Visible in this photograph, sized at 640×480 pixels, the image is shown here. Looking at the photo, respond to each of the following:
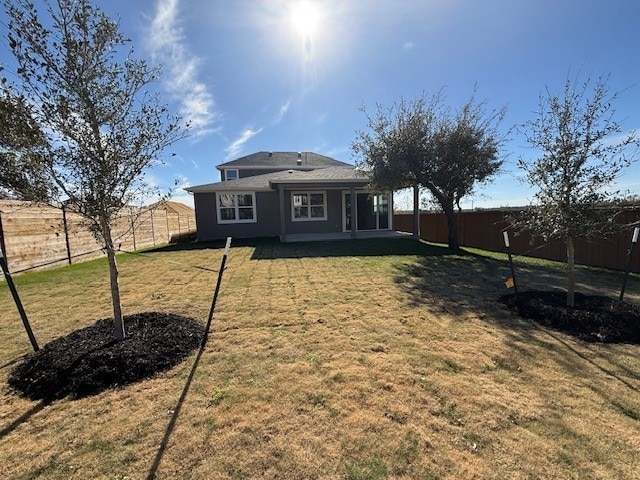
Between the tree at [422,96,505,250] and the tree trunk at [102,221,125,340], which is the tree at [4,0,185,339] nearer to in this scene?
the tree trunk at [102,221,125,340]

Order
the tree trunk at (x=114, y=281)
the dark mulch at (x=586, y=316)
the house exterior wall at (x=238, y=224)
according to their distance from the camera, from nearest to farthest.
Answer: the tree trunk at (x=114, y=281), the dark mulch at (x=586, y=316), the house exterior wall at (x=238, y=224)

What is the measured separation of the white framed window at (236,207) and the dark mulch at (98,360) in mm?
11634

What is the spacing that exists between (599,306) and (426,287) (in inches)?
105

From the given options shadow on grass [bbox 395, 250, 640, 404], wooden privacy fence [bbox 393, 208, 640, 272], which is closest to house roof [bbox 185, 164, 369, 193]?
wooden privacy fence [bbox 393, 208, 640, 272]

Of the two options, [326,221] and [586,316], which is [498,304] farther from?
[326,221]

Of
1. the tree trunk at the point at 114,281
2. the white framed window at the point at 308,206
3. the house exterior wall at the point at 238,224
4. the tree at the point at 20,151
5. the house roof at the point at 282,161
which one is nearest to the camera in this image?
the tree at the point at 20,151

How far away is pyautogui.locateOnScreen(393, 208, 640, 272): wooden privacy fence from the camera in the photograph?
8.43m

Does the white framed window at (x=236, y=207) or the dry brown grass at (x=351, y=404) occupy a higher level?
the white framed window at (x=236, y=207)

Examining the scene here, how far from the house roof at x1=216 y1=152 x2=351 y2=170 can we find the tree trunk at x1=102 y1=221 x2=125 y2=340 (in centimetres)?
2085

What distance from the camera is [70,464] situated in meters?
2.00

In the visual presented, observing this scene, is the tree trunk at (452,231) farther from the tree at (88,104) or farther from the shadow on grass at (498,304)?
the tree at (88,104)

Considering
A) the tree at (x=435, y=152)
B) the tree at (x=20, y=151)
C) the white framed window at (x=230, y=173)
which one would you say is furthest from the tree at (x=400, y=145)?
the white framed window at (x=230, y=173)

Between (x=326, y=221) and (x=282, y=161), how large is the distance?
35.4 feet

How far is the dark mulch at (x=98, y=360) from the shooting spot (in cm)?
290
